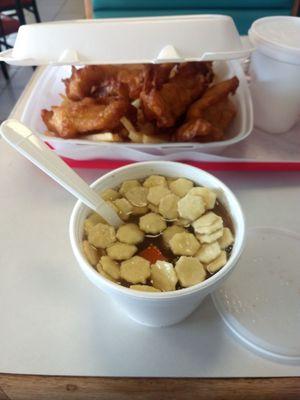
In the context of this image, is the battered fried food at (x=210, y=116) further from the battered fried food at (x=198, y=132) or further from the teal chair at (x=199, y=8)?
the teal chair at (x=199, y=8)

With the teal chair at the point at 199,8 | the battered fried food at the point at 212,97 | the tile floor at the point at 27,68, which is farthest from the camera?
the tile floor at the point at 27,68

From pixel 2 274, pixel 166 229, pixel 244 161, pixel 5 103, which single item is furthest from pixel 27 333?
pixel 5 103

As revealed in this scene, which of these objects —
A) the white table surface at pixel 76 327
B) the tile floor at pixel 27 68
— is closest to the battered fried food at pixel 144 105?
the white table surface at pixel 76 327

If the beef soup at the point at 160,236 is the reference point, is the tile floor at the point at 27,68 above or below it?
below

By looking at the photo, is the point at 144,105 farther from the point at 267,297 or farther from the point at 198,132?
the point at 267,297

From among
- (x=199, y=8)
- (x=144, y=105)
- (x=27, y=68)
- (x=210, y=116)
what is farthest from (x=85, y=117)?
(x=27, y=68)

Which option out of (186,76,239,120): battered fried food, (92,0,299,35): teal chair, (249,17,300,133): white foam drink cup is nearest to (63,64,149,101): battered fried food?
(186,76,239,120): battered fried food
